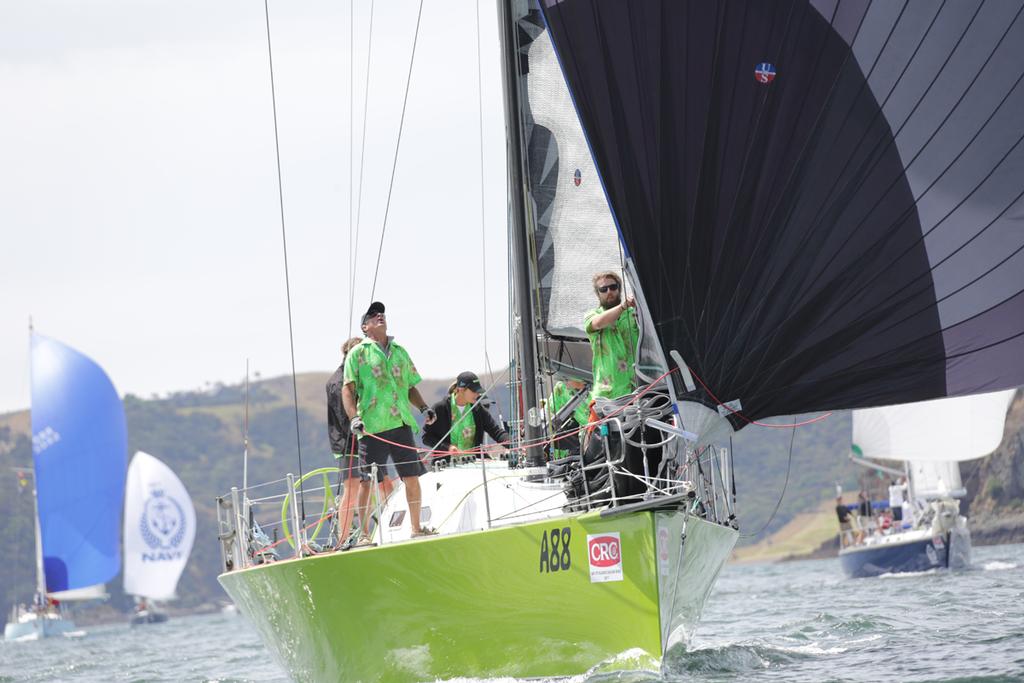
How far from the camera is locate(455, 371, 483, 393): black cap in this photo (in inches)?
414

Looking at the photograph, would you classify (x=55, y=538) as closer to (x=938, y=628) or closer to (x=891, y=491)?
(x=891, y=491)

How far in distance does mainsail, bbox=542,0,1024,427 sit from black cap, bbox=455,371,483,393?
3.12 m

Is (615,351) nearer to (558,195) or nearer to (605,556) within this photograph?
(605,556)

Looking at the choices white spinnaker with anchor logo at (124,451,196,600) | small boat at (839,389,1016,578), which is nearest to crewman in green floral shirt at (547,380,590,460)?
small boat at (839,389,1016,578)

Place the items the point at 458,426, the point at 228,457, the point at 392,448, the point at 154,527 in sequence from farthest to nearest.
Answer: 1. the point at 228,457
2. the point at 154,527
3. the point at 458,426
4. the point at 392,448

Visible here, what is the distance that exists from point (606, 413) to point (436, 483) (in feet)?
5.74

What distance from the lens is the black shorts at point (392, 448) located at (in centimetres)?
855

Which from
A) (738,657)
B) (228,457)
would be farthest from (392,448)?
(228,457)

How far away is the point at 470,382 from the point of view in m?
10.5

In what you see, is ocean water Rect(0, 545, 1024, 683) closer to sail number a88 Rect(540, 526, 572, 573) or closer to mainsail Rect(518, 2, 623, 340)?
sail number a88 Rect(540, 526, 572, 573)

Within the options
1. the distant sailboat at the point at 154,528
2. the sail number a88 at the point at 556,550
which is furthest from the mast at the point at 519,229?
the distant sailboat at the point at 154,528

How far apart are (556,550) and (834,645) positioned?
3682mm

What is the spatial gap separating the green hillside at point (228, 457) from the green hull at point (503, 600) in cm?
6332

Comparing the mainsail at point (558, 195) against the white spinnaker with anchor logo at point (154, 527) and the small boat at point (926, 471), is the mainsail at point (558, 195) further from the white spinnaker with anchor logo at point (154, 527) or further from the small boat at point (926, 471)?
the white spinnaker with anchor logo at point (154, 527)
